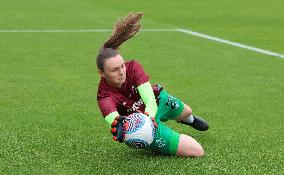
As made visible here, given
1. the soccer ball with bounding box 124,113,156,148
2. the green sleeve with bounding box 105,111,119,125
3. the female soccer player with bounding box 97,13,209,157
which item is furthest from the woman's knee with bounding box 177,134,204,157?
the green sleeve with bounding box 105,111,119,125

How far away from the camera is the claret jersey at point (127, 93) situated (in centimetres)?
545

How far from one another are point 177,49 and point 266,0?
13.1 m

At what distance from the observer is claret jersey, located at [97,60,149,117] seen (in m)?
5.45

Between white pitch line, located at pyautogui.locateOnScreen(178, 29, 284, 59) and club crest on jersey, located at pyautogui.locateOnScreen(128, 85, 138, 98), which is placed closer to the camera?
club crest on jersey, located at pyautogui.locateOnScreen(128, 85, 138, 98)

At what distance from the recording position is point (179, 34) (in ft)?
49.6

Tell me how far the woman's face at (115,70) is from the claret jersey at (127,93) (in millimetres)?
132

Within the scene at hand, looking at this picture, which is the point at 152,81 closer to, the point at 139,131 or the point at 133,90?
the point at 133,90

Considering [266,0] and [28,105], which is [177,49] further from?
[266,0]

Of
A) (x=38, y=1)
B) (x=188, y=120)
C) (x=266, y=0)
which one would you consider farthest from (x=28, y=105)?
(x=266, y=0)

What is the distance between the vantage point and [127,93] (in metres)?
5.55

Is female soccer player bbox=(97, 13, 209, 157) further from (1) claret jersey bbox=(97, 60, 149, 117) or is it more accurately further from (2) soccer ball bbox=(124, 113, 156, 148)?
(2) soccer ball bbox=(124, 113, 156, 148)

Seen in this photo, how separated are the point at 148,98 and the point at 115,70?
381 millimetres

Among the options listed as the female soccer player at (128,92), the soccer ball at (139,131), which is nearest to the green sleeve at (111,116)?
the female soccer player at (128,92)

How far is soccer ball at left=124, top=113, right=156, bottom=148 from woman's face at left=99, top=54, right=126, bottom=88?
327 mm
